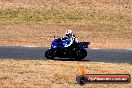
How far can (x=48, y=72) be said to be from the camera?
58.2 feet

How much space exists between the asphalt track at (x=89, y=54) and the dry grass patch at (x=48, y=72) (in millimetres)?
1862

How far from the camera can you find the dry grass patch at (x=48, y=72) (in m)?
15.4

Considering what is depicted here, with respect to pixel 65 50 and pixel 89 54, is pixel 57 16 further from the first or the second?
pixel 65 50

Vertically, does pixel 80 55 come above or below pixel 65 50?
below

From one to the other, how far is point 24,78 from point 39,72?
4.81ft

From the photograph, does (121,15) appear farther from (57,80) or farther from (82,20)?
(57,80)

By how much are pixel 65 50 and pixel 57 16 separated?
64.0 ft

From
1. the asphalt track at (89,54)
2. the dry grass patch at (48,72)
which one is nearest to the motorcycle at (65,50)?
the asphalt track at (89,54)

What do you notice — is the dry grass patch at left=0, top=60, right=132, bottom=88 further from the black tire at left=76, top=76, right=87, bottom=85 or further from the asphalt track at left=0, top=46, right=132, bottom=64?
the asphalt track at left=0, top=46, right=132, bottom=64

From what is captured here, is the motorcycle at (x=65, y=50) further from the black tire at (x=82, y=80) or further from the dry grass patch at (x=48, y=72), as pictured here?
the black tire at (x=82, y=80)

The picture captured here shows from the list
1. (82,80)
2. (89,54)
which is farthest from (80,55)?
(82,80)

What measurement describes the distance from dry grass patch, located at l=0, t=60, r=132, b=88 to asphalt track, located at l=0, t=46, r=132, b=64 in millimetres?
1862

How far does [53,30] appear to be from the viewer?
36312 mm

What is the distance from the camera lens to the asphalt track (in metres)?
23.2
